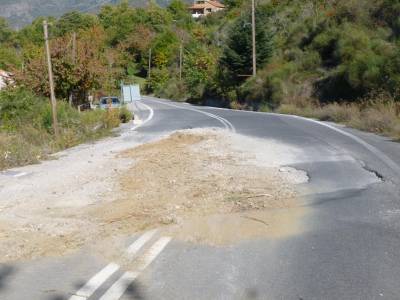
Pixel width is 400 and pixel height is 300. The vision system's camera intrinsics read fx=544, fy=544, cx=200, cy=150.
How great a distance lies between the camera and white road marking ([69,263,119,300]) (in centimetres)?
471

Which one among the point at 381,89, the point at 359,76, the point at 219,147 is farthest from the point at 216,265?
the point at 359,76

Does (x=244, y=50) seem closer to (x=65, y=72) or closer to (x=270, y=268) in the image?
(x=65, y=72)

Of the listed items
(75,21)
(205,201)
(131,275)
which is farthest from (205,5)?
(131,275)

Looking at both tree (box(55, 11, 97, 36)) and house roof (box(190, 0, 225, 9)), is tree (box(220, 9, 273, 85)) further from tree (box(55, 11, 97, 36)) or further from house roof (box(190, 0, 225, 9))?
house roof (box(190, 0, 225, 9))

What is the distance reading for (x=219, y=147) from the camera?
1389 cm

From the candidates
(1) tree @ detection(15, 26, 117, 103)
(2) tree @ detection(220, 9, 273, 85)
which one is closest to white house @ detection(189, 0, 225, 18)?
(2) tree @ detection(220, 9, 273, 85)

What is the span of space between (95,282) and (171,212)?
2.55 metres

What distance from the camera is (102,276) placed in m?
5.13

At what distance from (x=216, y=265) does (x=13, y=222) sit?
3.23 m

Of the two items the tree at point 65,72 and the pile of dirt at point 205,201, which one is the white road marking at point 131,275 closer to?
the pile of dirt at point 205,201

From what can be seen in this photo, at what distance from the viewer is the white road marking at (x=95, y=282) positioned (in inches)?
186

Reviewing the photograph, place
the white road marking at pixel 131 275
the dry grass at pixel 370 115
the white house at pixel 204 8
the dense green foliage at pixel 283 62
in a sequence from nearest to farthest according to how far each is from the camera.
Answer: the white road marking at pixel 131 275 < the dry grass at pixel 370 115 < the dense green foliage at pixel 283 62 < the white house at pixel 204 8

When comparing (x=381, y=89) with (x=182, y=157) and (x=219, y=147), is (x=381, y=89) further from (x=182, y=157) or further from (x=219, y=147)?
(x=182, y=157)

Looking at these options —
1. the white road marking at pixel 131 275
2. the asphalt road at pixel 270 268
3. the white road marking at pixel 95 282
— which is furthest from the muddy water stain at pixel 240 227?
the white road marking at pixel 95 282
